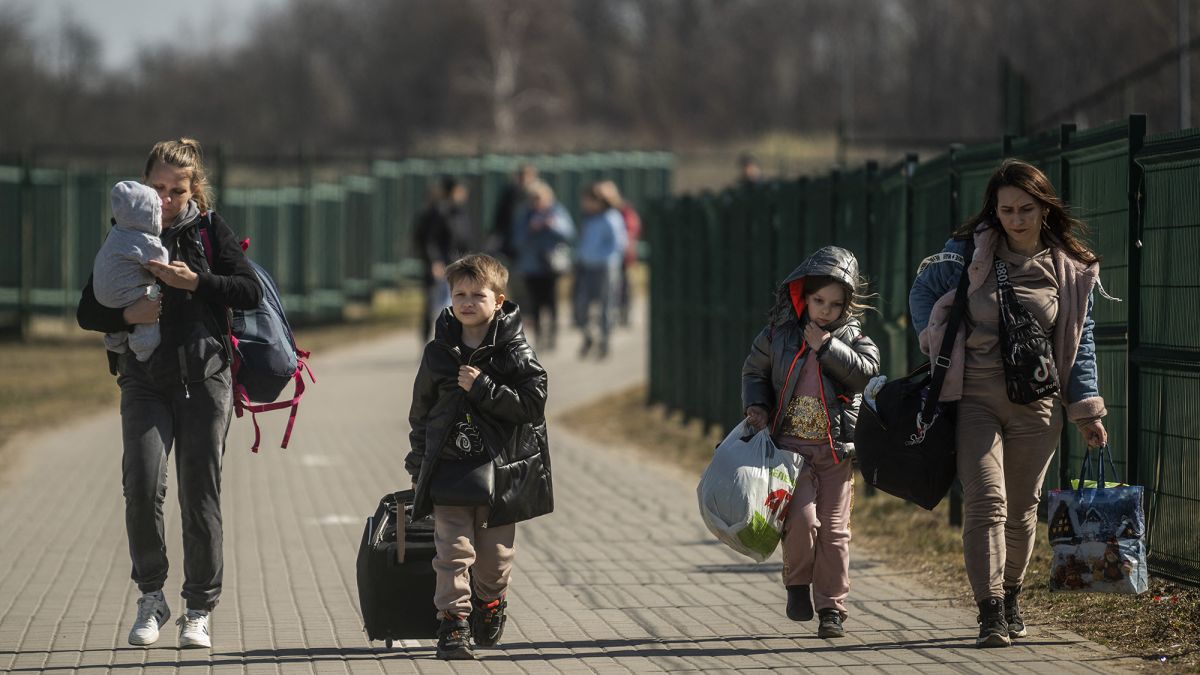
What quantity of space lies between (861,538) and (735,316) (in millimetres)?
3916

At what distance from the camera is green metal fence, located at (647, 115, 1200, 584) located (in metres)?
6.54

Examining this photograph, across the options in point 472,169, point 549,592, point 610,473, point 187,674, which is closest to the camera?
point 187,674

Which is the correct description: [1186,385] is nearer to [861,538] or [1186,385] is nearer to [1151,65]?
[861,538]

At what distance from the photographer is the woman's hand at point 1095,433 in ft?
20.1

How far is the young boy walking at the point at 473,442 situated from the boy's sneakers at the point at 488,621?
0.10 metres

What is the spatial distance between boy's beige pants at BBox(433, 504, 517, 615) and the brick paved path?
237mm

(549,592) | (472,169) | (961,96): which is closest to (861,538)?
(549,592)

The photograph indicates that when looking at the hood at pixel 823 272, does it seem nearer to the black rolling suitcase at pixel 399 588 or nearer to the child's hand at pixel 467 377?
the child's hand at pixel 467 377

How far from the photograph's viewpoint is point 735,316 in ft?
43.0

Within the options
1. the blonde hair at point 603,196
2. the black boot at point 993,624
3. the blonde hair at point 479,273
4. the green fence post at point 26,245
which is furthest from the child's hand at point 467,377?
the green fence post at point 26,245

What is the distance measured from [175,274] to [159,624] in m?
1.26

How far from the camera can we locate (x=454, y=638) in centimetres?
627

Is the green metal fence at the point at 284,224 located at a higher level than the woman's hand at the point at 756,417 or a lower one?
higher

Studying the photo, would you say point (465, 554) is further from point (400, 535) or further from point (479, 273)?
point (479, 273)
